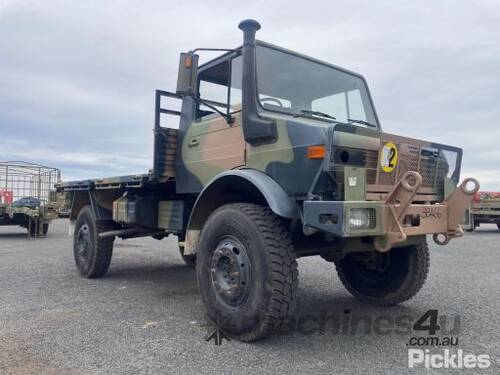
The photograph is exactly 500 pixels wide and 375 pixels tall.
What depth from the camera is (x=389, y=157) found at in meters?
3.80

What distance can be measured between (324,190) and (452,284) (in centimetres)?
367

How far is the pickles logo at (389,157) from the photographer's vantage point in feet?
12.4

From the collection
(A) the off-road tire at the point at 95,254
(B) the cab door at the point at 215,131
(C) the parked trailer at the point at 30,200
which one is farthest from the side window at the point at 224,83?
(C) the parked trailer at the point at 30,200

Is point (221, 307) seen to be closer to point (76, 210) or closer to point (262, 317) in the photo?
point (262, 317)

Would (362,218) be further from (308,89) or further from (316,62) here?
(316,62)

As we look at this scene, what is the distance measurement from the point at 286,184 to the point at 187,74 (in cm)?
136

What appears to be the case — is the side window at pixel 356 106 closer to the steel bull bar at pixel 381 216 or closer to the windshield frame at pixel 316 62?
the windshield frame at pixel 316 62

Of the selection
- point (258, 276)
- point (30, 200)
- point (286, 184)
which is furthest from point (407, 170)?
point (30, 200)

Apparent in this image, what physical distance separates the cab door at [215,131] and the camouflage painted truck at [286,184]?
1cm

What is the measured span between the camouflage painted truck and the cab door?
0.05 ft

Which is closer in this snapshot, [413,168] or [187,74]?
[413,168]

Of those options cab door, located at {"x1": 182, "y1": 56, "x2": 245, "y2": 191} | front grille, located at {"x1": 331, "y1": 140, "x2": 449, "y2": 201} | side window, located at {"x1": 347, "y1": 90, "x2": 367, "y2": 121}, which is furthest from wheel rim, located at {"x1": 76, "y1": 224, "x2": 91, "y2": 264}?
front grille, located at {"x1": 331, "y1": 140, "x2": 449, "y2": 201}

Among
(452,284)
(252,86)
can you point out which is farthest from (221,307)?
(452,284)

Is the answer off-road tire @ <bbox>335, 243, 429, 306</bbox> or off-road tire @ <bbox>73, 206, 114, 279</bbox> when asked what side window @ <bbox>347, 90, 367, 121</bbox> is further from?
off-road tire @ <bbox>73, 206, 114, 279</bbox>
